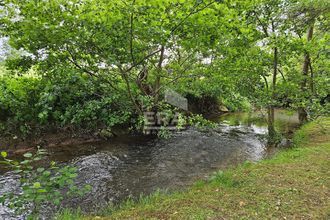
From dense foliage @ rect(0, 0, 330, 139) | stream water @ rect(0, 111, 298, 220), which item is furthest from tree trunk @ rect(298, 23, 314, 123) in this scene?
stream water @ rect(0, 111, 298, 220)

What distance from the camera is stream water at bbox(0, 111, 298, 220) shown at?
459 cm

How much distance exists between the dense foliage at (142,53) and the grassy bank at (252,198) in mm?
2689

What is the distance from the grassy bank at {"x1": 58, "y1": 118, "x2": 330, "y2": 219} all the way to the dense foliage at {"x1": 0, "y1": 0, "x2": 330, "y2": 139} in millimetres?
2689

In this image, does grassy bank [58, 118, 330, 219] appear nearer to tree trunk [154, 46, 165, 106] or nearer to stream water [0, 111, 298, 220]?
stream water [0, 111, 298, 220]

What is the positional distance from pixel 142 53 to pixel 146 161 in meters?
2.89

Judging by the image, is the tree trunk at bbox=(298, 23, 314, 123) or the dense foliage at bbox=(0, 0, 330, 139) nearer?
the dense foliage at bbox=(0, 0, 330, 139)

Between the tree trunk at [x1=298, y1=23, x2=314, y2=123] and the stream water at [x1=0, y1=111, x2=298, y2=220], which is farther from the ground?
the tree trunk at [x1=298, y1=23, x2=314, y2=123]

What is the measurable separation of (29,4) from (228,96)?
19.1 ft

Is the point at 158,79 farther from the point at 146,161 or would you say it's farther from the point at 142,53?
the point at 146,161

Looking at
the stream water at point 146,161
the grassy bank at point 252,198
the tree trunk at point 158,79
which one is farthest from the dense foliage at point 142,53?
the grassy bank at point 252,198

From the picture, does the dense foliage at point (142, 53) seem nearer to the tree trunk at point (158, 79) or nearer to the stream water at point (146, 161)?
the tree trunk at point (158, 79)

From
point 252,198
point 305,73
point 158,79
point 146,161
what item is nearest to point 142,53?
point 158,79

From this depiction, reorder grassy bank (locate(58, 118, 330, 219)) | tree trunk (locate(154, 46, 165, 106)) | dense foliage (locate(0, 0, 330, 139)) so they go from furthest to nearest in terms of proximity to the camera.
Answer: tree trunk (locate(154, 46, 165, 106))
dense foliage (locate(0, 0, 330, 139))
grassy bank (locate(58, 118, 330, 219))

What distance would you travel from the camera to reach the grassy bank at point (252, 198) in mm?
3047
